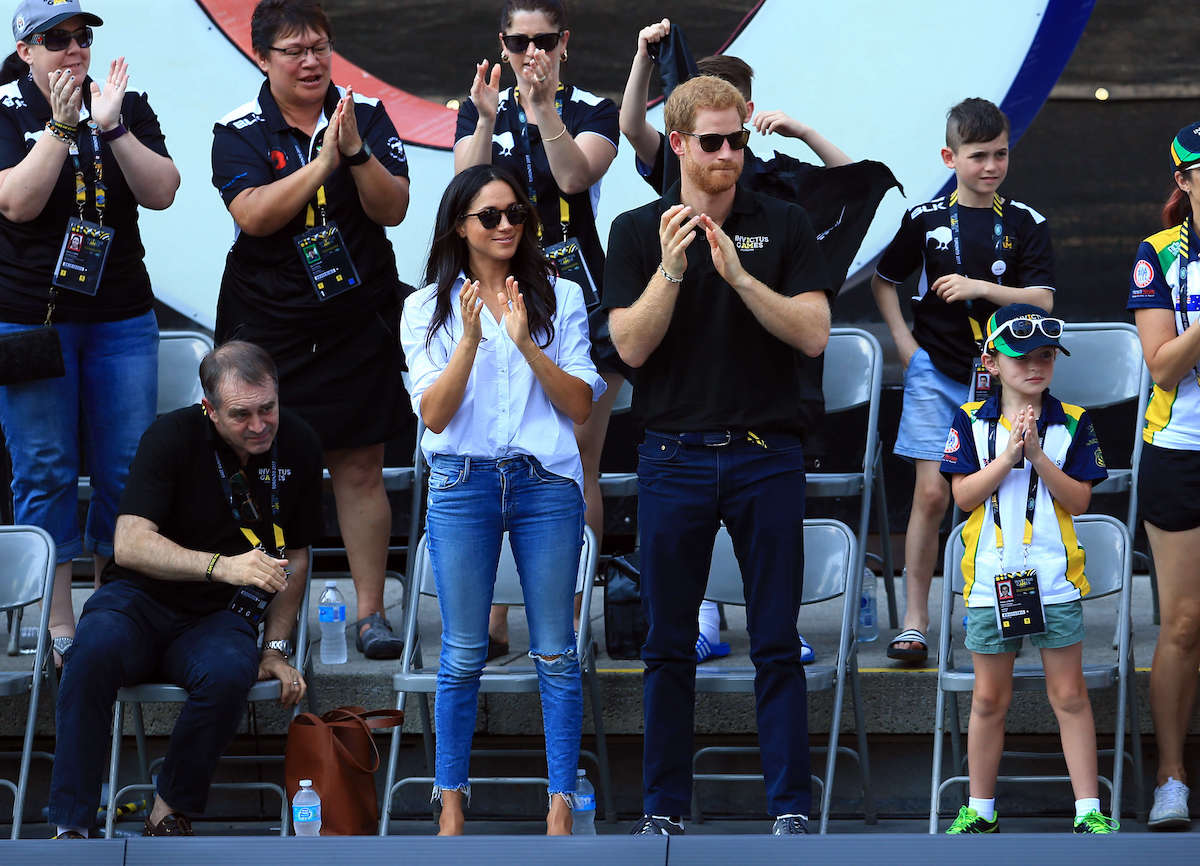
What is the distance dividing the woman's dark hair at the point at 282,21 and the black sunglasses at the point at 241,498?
1.31 meters

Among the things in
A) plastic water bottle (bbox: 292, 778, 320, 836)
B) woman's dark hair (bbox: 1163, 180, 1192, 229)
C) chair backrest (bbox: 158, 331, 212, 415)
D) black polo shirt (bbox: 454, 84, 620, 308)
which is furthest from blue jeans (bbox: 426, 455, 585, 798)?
woman's dark hair (bbox: 1163, 180, 1192, 229)

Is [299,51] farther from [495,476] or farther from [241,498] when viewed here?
[495,476]

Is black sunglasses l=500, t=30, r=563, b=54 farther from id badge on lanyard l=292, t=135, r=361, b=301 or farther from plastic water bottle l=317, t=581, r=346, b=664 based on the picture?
plastic water bottle l=317, t=581, r=346, b=664

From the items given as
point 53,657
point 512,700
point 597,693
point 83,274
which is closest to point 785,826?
point 597,693

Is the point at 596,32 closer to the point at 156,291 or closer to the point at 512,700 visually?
the point at 156,291

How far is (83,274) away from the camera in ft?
14.9

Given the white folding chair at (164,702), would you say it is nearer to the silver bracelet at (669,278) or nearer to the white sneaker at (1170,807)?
the silver bracelet at (669,278)

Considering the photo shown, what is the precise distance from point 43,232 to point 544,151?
151cm

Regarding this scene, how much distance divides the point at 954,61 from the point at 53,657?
3.75m

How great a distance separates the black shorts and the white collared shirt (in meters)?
1.49

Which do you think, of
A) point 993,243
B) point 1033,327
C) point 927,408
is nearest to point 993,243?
point 993,243

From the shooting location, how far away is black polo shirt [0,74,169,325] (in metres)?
4.55

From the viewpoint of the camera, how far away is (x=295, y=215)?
179 inches

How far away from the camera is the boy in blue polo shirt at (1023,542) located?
12.6ft
